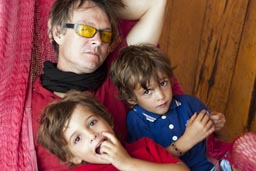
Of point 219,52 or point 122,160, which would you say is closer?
point 122,160

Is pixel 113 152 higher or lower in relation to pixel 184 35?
lower

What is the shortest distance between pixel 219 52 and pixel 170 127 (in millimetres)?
772

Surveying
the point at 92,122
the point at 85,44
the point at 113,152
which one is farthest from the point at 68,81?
the point at 113,152

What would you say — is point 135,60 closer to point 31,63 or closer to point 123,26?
point 123,26

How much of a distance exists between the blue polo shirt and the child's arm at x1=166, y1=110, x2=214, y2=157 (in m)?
0.06

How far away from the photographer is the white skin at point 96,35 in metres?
1.29

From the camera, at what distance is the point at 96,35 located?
1288 millimetres

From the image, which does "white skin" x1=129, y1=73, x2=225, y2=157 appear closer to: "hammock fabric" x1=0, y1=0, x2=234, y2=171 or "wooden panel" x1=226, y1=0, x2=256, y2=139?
"hammock fabric" x1=0, y1=0, x2=234, y2=171

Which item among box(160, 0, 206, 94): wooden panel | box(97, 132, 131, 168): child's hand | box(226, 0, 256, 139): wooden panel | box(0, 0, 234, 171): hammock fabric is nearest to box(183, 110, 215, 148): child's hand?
box(97, 132, 131, 168): child's hand

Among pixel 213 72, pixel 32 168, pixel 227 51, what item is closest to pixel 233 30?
pixel 227 51

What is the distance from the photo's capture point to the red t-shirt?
42.0 inches

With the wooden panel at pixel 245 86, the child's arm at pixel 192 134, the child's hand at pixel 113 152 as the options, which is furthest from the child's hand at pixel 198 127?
the wooden panel at pixel 245 86

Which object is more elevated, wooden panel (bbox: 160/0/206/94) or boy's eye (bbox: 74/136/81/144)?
wooden panel (bbox: 160/0/206/94)

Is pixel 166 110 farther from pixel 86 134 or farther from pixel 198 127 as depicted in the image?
pixel 86 134
